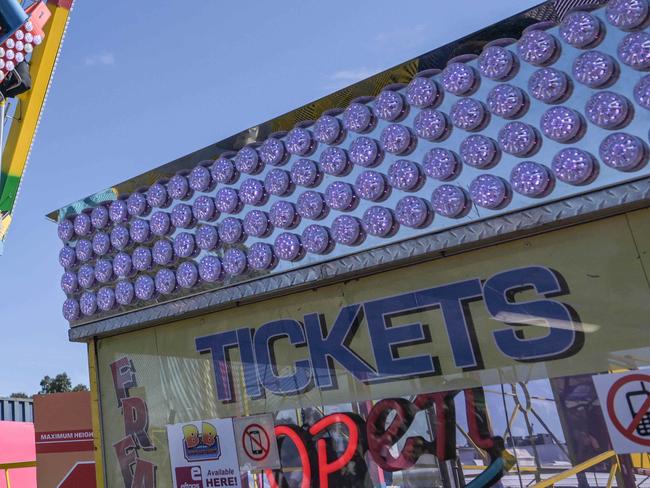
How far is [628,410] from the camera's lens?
2.69m

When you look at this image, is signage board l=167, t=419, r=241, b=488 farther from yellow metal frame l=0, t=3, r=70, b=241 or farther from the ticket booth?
yellow metal frame l=0, t=3, r=70, b=241

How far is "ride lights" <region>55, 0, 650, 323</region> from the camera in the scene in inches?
109

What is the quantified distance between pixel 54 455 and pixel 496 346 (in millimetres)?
3754

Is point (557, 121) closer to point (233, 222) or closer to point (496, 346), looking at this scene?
point (496, 346)

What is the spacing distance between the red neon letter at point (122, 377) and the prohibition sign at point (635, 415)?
3132mm

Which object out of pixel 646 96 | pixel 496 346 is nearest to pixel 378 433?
pixel 496 346

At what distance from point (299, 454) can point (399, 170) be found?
5.65 feet

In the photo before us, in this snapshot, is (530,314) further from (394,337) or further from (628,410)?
(394,337)

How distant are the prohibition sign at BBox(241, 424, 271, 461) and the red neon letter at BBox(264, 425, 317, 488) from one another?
3.5 inches

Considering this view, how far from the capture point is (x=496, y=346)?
306 cm

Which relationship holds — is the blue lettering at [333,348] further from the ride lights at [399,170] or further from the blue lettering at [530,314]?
the blue lettering at [530,314]

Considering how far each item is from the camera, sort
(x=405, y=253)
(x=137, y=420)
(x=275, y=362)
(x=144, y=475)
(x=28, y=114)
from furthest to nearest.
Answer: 1. (x=28, y=114)
2. (x=137, y=420)
3. (x=144, y=475)
4. (x=275, y=362)
5. (x=405, y=253)

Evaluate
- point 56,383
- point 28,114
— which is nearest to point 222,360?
point 28,114

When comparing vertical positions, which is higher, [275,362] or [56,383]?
[56,383]
